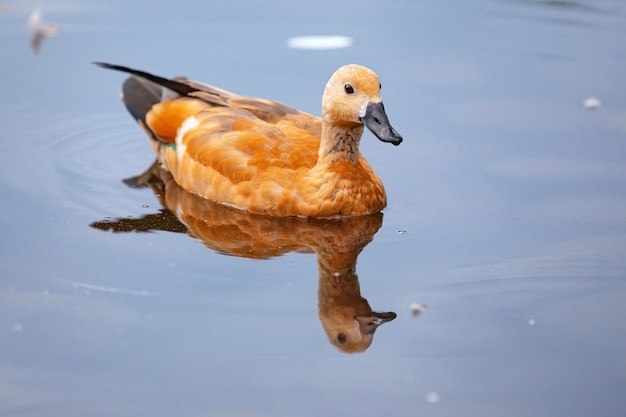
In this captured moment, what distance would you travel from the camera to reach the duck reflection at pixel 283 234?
6.80 metres

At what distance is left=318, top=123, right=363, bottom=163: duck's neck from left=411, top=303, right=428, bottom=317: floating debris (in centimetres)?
171

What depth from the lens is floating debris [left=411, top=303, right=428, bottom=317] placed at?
6594 millimetres

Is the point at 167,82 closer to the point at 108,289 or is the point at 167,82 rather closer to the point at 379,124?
the point at 379,124

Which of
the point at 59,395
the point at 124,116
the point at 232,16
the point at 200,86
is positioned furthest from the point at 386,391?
the point at 232,16

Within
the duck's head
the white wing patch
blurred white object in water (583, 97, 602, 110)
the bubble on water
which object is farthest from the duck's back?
the bubble on water

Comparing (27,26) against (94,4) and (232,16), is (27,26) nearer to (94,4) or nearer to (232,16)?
(94,4)

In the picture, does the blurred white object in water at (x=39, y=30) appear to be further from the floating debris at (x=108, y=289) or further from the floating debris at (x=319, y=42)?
the floating debris at (x=108, y=289)

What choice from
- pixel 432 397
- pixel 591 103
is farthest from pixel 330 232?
pixel 591 103

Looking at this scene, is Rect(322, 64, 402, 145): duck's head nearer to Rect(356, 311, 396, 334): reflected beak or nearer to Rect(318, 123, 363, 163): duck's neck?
Rect(318, 123, 363, 163): duck's neck

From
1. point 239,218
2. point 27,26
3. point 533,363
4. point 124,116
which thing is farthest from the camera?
point 27,26

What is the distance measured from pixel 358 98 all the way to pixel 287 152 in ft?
2.41

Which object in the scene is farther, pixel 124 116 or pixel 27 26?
pixel 27 26

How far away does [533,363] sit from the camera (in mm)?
6109

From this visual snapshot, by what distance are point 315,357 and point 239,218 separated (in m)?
2.13
